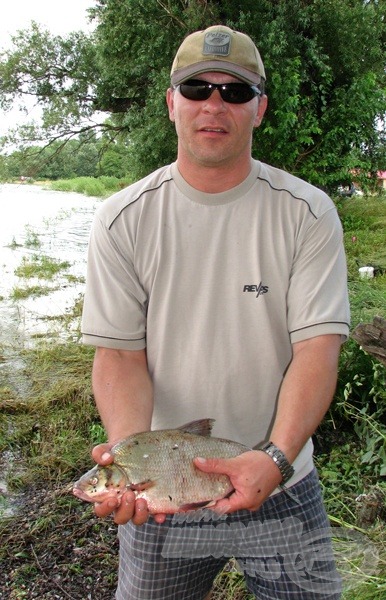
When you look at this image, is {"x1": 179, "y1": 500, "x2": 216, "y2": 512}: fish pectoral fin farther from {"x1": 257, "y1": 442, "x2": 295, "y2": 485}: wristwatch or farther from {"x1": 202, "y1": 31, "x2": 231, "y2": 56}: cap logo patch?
{"x1": 202, "y1": 31, "x2": 231, "y2": 56}: cap logo patch

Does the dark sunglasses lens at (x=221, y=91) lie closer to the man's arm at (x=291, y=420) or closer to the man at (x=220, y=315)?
the man at (x=220, y=315)

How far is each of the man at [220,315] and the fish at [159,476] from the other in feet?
0.36

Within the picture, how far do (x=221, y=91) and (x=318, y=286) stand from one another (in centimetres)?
77

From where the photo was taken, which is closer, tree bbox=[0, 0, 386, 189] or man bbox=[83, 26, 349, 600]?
man bbox=[83, 26, 349, 600]

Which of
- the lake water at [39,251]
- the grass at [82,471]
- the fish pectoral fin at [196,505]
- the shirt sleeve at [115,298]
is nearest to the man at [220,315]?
the shirt sleeve at [115,298]

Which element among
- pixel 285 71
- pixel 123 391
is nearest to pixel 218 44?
pixel 123 391

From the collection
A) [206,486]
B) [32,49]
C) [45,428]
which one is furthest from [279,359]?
[32,49]

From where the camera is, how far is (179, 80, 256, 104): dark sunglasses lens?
2.12 meters

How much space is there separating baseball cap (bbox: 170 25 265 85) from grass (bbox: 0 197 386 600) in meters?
2.28

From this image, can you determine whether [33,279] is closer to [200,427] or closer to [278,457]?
[200,427]

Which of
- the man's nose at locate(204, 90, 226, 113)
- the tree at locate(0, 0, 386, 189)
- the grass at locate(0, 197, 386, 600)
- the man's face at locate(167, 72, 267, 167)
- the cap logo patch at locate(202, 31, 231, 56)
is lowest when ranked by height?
the grass at locate(0, 197, 386, 600)

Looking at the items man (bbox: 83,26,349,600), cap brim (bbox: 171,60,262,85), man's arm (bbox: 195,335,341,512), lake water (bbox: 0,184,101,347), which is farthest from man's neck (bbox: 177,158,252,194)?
lake water (bbox: 0,184,101,347)

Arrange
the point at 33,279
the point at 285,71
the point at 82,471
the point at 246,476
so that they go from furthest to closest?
1. the point at 285,71
2. the point at 33,279
3. the point at 82,471
4. the point at 246,476

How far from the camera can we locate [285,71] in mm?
12742
